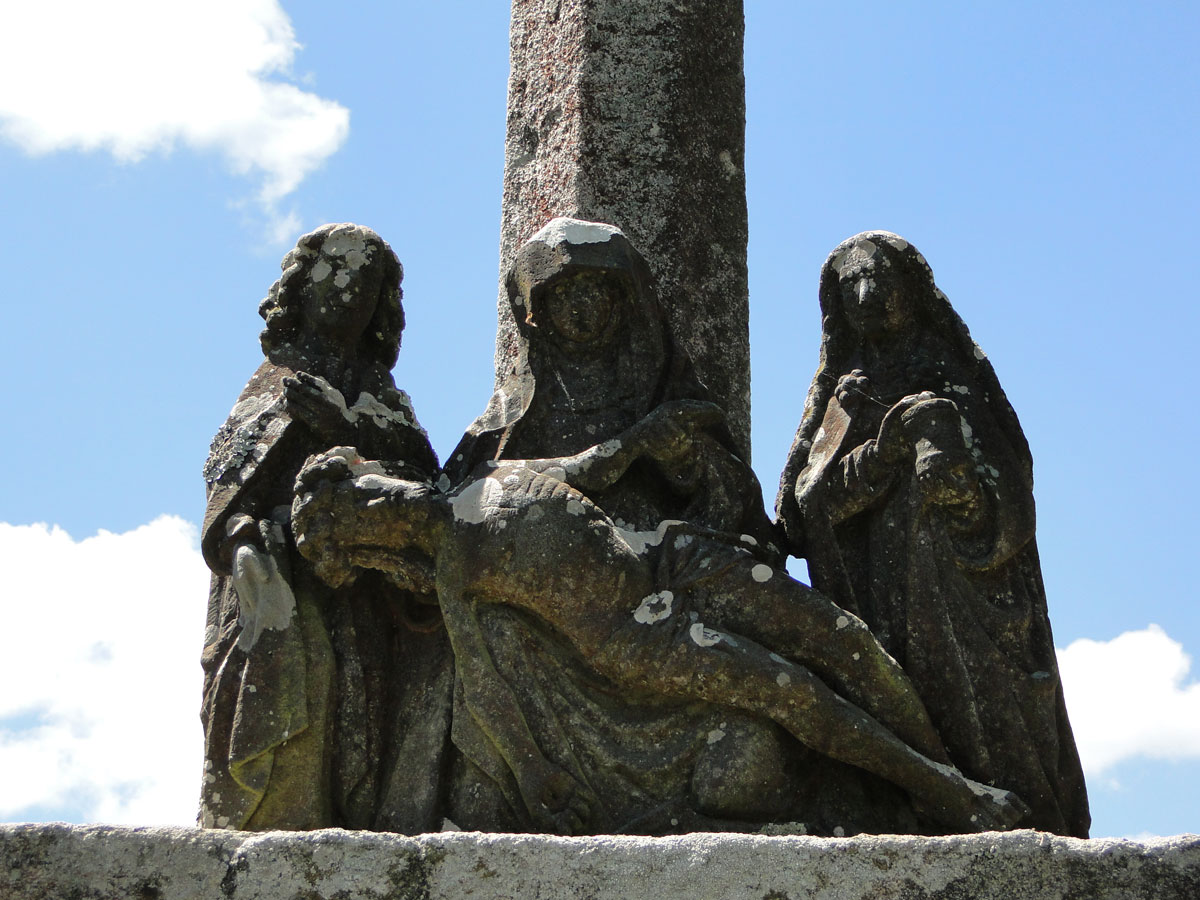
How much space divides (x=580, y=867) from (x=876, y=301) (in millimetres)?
2245

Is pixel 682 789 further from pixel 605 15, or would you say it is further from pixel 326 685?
pixel 605 15

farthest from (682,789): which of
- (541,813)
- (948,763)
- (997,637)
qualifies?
(997,637)

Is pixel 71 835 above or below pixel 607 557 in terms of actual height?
below

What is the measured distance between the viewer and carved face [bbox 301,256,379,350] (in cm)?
591

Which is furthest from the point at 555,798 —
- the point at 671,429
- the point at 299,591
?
the point at 671,429

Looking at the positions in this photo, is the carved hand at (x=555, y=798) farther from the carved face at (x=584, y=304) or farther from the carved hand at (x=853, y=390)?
the carved hand at (x=853, y=390)

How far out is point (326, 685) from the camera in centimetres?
533

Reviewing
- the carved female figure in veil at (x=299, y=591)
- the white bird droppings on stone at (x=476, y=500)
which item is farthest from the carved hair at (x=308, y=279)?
the white bird droppings on stone at (x=476, y=500)

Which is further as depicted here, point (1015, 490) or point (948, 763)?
point (1015, 490)

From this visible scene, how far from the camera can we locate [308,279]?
5.99 meters

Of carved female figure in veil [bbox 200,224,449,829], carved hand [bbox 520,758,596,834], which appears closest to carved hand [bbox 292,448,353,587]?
carved female figure in veil [bbox 200,224,449,829]

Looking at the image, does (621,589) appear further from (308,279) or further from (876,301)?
(308,279)

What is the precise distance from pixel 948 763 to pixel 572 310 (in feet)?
5.93

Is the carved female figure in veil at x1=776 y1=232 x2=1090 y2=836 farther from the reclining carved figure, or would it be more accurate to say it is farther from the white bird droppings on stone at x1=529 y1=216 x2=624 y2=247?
the white bird droppings on stone at x1=529 y1=216 x2=624 y2=247
